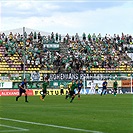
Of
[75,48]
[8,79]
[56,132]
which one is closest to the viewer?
[56,132]

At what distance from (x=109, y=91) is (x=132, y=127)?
5309cm

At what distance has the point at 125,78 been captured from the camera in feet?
227

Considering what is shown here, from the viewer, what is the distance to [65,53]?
7338 cm

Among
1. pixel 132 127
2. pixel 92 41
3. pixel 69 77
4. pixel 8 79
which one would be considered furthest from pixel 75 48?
pixel 132 127

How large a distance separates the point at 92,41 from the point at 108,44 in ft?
8.32

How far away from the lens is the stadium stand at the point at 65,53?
6825 cm

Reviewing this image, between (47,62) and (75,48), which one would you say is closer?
(47,62)

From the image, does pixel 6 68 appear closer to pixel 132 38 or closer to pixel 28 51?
pixel 28 51

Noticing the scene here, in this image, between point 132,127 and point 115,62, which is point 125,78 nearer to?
point 115,62

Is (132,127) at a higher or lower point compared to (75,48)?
lower

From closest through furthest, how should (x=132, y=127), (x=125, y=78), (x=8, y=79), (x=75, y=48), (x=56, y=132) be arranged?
1. (x=56, y=132)
2. (x=132, y=127)
3. (x=8, y=79)
4. (x=125, y=78)
5. (x=75, y=48)

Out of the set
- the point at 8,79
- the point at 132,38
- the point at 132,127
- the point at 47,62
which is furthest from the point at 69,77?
the point at 132,127

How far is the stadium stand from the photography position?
68.2 m

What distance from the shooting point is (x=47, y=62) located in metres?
69.9
